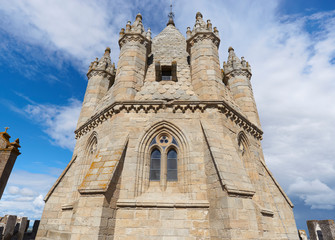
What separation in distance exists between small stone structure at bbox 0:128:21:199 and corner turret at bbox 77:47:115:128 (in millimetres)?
3177

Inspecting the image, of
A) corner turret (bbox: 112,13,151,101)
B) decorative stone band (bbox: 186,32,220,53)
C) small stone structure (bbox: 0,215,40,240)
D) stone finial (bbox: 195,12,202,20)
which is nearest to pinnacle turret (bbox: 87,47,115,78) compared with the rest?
corner turret (bbox: 112,13,151,101)

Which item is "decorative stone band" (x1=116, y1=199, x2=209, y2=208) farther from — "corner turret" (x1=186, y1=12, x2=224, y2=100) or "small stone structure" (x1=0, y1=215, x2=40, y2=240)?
"small stone structure" (x1=0, y1=215, x2=40, y2=240)

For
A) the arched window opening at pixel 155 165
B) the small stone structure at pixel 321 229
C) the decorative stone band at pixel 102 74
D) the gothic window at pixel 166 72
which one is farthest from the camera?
the decorative stone band at pixel 102 74

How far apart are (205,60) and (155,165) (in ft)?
18.1

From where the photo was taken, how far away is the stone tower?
6105 millimetres

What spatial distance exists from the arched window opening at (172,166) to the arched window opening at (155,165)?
0.35 meters

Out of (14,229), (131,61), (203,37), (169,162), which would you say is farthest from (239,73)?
(14,229)

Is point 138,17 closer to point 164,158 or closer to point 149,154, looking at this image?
point 149,154

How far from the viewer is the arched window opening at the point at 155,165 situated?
744cm

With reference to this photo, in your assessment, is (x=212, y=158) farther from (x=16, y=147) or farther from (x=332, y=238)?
(x=16, y=147)

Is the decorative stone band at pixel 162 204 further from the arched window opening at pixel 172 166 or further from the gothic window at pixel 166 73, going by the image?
the gothic window at pixel 166 73

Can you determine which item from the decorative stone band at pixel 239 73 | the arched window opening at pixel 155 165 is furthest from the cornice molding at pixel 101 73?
the decorative stone band at pixel 239 73

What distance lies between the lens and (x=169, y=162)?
7688 millimetres

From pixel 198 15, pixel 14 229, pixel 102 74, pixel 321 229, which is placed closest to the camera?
pixel 321 229
